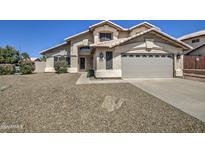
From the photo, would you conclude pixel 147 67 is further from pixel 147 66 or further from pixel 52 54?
pixel 52 54

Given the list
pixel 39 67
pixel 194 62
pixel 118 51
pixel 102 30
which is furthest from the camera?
pixel 39 67

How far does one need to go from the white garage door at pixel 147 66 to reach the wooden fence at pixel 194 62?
219 centimetres

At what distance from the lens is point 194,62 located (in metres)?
15.9

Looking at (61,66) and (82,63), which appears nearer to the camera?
(61,66)

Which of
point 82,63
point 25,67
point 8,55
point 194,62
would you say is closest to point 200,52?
point 194,62

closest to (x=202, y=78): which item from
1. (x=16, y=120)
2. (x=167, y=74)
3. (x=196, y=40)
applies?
(x=167, y=74)

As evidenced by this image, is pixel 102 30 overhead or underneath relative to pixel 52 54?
overhead

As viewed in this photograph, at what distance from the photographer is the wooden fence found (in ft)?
49.6

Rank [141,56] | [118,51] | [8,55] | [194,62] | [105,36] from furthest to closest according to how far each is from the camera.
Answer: [8,55], [105,36], [194,62], [141,56], [118,51]

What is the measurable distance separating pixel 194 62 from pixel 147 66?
15.3 ft

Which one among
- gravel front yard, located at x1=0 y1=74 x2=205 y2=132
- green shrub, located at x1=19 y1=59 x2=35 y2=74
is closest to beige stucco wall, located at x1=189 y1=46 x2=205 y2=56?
gravel front yard, located at x1=0 y1=74 x2=205 y2=132

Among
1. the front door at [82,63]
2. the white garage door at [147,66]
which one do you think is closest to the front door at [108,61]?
the white garage door at [147,66]

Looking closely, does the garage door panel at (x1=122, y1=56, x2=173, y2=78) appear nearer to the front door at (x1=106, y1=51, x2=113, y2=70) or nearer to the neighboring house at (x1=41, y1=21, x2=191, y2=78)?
the neighboring house at (x1=41, y1=21, x2=191, y2=78)

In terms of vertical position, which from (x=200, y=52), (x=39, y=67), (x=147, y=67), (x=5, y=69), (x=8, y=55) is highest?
(x=8, y=55)
